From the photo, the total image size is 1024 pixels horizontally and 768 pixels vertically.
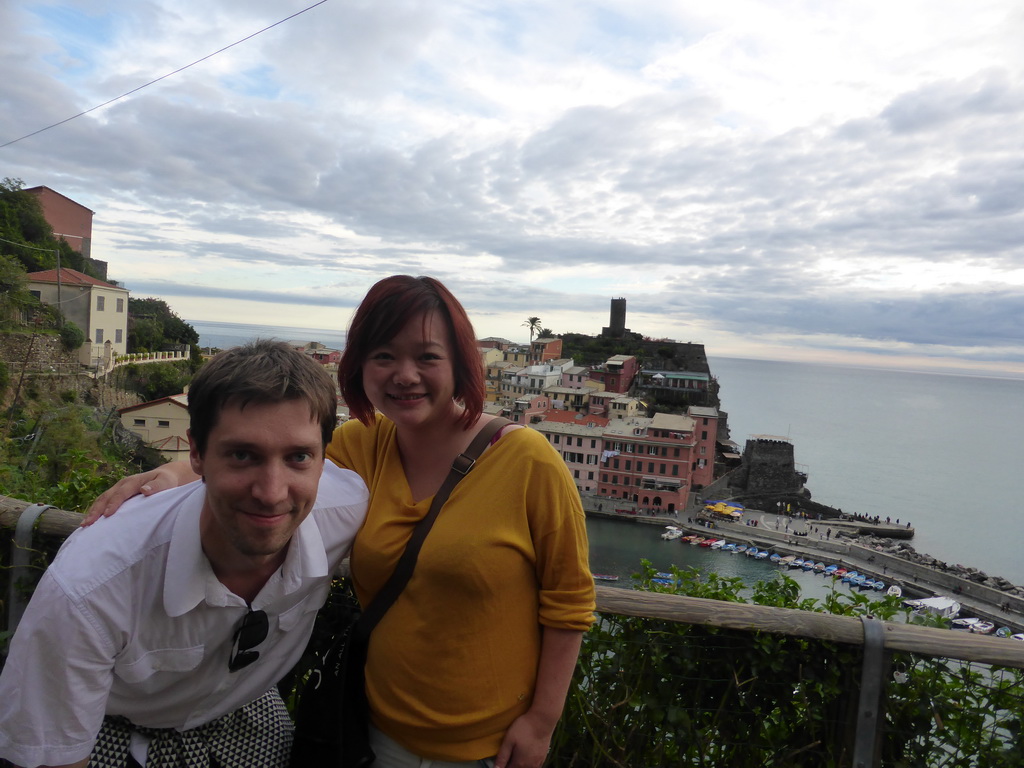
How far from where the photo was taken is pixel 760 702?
1518 millimetres

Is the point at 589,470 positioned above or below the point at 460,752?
below

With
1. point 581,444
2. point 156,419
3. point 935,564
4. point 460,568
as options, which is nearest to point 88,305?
point 156,419

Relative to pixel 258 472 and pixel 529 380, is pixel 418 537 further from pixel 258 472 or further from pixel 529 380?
pixel 529 380

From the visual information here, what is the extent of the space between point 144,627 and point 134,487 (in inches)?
12.1

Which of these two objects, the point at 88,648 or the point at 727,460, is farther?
the point at 727,460

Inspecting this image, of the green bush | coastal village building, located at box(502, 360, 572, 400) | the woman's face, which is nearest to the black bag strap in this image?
the woman's face

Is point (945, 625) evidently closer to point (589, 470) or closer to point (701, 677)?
point (701, 677)

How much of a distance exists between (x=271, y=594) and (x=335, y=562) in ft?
0.46

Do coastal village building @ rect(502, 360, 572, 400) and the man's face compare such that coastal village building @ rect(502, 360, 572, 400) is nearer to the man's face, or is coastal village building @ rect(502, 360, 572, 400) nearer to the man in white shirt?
the man in white shirt

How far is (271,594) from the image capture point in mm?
1148

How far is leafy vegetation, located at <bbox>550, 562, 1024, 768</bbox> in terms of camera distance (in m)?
1.41

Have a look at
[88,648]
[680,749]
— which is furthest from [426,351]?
[680,749]

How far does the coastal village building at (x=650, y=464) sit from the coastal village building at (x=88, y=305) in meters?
20.8

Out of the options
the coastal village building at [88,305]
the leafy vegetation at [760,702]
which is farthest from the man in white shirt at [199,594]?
the coastal village building at [88,305]
